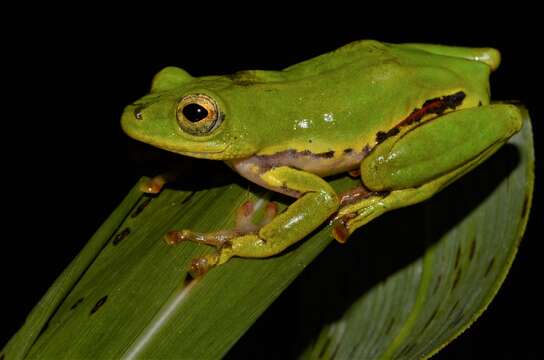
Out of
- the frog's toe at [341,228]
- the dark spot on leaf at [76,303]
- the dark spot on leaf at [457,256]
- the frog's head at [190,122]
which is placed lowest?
the dark spot on leaf at [457,256]

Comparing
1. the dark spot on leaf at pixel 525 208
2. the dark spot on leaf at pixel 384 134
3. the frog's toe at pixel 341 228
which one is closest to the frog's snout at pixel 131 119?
the frog's toe at pixel 341 228

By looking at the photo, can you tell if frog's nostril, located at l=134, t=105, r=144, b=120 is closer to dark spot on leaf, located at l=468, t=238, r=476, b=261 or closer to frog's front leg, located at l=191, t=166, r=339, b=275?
frog's front leg, located at l=191, t=166, r=339, b=275

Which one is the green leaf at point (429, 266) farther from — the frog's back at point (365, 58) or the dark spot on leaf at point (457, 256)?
the frog's back at point (365, 58)

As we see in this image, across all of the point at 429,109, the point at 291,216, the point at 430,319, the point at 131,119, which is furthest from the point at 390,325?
the point at 131,119

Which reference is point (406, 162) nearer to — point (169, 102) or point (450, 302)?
point (450, 302)

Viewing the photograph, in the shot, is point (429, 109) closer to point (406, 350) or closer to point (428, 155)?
point (428, 155)

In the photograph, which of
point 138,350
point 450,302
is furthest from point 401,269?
point 138,350
